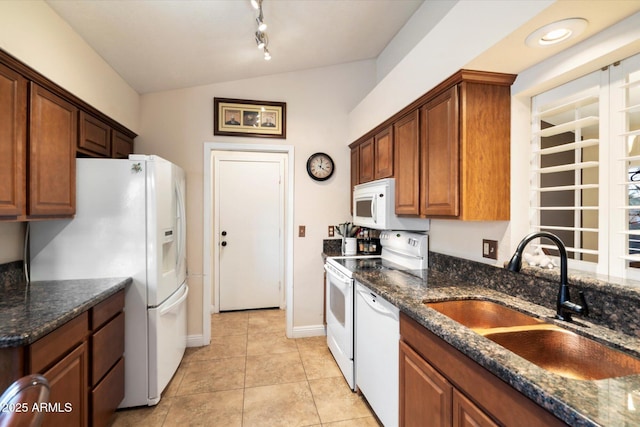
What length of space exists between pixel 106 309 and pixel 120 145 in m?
1.45

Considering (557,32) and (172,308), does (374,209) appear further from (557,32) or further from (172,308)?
(172,308)

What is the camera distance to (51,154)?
172cm

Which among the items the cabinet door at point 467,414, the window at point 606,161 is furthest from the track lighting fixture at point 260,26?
the cabinet door at point 467,414

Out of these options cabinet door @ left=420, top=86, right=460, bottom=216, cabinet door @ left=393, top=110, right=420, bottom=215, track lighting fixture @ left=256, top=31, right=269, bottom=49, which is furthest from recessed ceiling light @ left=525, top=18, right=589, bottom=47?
track lighting fixture @ left=256, top=31, right=269, bottom=49

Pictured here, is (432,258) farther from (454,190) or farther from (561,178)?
(561,178)

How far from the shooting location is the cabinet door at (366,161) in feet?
8.87

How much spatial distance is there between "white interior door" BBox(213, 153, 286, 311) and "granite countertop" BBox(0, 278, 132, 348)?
191 centimetres

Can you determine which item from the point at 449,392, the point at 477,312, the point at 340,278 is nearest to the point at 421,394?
the point at 449,392

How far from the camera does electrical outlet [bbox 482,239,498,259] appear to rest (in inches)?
66.8

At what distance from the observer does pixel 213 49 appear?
228 centimetres

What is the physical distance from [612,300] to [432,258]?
3.75ft

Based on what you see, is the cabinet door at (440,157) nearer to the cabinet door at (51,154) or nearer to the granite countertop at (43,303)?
the granite countertop at (43,303)

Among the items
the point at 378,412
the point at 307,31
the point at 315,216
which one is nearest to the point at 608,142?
the point at 378,412

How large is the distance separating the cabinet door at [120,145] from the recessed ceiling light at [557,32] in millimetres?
2795
